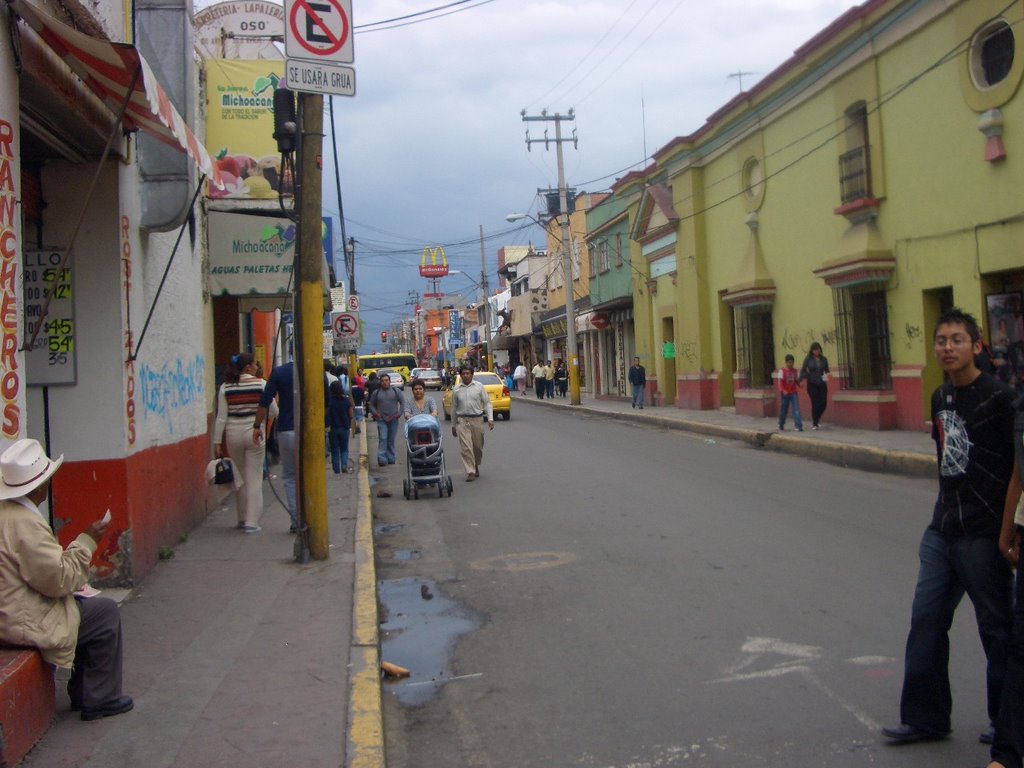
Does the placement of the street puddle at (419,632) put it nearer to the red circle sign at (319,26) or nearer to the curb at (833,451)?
the red circle sign at (319,26)

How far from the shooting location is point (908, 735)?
4.42 meters

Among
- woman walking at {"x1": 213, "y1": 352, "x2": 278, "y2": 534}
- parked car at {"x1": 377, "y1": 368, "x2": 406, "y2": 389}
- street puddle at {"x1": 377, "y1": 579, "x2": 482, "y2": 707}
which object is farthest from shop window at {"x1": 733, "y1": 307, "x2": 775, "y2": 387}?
street puddle at {"x1": 377, "y1": 579, "x2": 482, "y2": 707}

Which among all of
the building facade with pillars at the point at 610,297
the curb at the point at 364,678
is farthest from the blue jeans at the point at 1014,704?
the building facade with pillars at the point at 610,297

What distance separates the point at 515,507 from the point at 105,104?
6848 mm

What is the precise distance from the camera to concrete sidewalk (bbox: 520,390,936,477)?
1449 centimetres

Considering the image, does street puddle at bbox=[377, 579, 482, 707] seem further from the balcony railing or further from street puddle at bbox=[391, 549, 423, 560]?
the balcony railing

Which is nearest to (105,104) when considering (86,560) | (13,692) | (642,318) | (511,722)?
(86,560)

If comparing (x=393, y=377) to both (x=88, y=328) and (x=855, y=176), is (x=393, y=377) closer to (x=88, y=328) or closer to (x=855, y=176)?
(x=855, y=176)

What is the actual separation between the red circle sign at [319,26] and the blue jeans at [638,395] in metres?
23.5

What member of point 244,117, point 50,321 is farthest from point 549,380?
point 50,321

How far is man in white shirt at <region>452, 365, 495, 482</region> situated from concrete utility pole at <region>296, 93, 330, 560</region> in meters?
6.21

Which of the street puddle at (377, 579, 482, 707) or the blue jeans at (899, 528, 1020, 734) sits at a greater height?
the blue jeans at (899, 528, 1020, 734)

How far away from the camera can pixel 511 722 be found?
198 inches

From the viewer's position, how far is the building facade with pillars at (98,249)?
5.56 m
